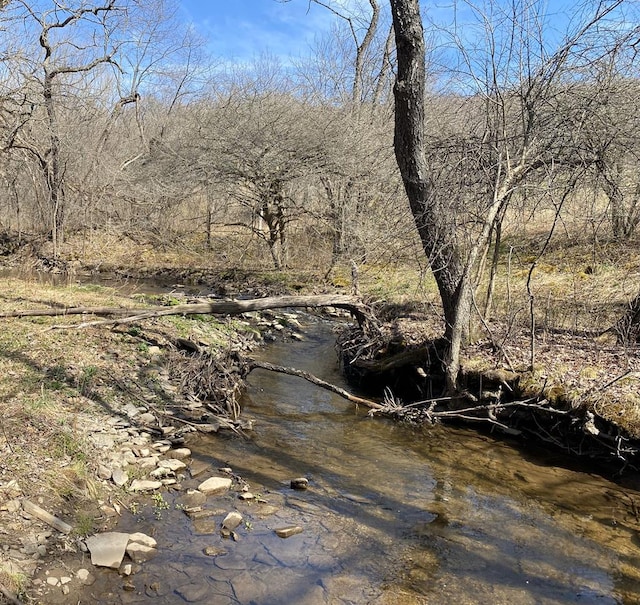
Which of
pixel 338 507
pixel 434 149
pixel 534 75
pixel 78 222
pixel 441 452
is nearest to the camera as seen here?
pixel 338 507

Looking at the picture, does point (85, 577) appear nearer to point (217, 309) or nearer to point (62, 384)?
point (62, 384)

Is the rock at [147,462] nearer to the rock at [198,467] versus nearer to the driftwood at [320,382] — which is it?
the rock at [198,467]

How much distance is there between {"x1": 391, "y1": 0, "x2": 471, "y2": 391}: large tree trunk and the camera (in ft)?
21.8

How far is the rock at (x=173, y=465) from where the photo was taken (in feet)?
16.8

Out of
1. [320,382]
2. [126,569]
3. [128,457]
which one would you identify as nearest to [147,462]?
[128,457]

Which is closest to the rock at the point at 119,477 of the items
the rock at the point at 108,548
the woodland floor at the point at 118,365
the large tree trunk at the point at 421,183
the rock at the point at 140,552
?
the woodland floor at the point at 118,365

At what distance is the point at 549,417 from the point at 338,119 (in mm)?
12000

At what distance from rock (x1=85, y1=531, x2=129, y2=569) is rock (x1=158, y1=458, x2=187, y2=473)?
1.16m

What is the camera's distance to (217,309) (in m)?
8.03

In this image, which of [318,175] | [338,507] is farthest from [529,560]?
[318,175]

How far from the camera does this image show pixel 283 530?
14.2ft

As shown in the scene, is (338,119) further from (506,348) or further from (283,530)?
(283,530)

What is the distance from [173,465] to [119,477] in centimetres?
55

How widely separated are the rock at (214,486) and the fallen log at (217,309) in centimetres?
321
